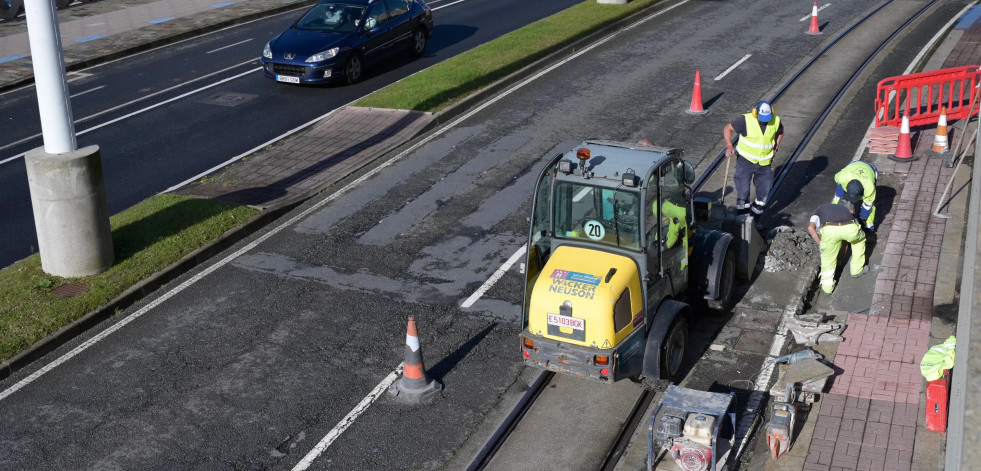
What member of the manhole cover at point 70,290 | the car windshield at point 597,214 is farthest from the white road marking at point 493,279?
the manhole cover at point 70,290

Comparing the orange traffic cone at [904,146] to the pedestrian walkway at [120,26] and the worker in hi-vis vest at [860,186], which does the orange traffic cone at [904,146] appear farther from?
the pedestrian walkway at [120,26]

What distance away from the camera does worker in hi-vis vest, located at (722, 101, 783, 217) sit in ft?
43.3

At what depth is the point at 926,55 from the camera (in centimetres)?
2220

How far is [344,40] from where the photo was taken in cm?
2125

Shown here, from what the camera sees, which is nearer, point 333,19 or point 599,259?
point 599,259

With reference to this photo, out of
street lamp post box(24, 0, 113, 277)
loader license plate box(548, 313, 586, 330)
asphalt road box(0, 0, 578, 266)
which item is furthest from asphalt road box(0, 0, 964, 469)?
asphalt road box(0, 0, 578, 266)

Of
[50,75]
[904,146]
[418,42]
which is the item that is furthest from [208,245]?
[418,42]

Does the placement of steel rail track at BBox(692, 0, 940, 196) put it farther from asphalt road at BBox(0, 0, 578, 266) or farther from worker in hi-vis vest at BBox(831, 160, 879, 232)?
asphalt road at BBox(0, 0, 578, 266)

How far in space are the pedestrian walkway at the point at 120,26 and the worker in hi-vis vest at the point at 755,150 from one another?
53.6 feet

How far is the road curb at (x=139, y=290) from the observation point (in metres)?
11.1

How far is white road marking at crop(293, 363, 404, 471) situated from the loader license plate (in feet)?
6.77

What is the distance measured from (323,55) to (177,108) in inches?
124

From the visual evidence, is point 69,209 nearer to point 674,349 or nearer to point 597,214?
point 597,214

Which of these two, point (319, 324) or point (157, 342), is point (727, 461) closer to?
point (319, 324)
